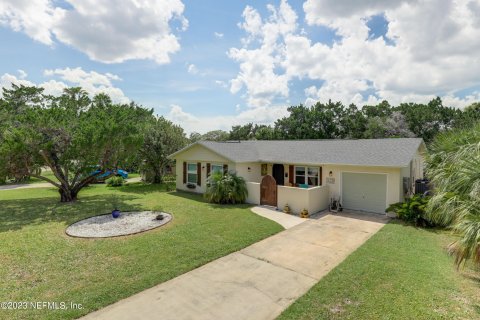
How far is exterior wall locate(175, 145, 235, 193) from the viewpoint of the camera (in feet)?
57.1

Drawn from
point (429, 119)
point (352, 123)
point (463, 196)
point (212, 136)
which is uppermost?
point (429, 119)

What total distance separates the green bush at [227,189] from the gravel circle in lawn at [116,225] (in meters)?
3.31

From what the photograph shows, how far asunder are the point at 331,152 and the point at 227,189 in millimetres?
6497

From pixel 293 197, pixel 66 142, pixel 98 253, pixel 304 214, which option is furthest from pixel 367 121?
pixel 98 253

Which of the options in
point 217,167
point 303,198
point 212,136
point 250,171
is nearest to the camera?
point 303,198

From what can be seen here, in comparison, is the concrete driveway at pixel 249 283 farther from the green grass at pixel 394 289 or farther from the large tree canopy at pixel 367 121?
the large tree canopy at pixel 367 121

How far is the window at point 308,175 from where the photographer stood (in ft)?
49.4

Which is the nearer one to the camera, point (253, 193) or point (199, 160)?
point (253, 193)

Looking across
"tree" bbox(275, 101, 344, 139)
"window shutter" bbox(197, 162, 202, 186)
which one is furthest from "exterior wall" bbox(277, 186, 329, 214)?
"tree" bbox(275, 101, 344, 139)

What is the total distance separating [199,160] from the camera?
18.8 meters

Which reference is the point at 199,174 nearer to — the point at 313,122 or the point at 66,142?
the point at 66,142

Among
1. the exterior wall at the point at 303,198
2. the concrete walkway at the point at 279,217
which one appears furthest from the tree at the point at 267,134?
the concrete walkway at the point at 279,217

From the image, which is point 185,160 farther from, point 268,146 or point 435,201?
point 435,201

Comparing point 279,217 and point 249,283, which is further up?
point 279,217
